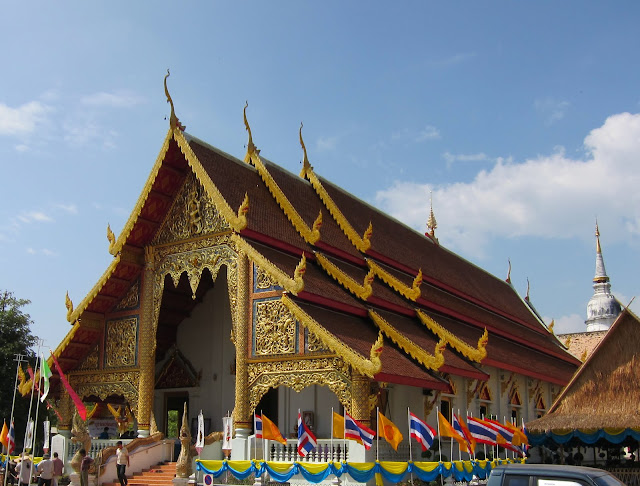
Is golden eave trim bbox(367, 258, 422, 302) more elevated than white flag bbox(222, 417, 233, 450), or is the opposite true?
golden eave trim bbox(367, 258, 422, 302)

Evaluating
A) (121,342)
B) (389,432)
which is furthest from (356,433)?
(121,342)

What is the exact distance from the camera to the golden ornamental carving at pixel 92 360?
58.1ft

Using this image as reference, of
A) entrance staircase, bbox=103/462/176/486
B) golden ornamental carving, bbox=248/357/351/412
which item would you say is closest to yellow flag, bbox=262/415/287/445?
golden ornamental carving, bbox=248/357/351/412

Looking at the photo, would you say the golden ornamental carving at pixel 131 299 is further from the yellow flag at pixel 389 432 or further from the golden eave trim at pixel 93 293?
the yellow flag at pixel 389 432

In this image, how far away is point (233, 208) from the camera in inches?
636

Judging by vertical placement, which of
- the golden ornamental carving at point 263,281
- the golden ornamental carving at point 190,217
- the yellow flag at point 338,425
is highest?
the golden ornamental carving at point 190,217

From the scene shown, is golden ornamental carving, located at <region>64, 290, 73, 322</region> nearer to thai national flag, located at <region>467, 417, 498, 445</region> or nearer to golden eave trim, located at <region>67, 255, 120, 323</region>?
golden eave trim, located at <region>67, 255, 120, 323</region>

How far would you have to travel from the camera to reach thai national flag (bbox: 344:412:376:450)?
12.5 m

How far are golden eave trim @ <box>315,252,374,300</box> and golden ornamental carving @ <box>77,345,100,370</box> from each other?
547cm

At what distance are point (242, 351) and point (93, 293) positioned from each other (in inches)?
166

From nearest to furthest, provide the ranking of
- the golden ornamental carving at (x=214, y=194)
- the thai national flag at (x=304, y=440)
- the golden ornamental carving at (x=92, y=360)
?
1. the thai national flag at (x=304, y=440)
2. the golden ornamental carving at (x=214, y=194)
3. the golden ornamental carving at (x=92, y=360)

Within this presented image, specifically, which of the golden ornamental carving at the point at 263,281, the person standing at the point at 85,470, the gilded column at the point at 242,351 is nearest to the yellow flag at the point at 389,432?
the gilded column at the point at 242,351

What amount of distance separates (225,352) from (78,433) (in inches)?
172

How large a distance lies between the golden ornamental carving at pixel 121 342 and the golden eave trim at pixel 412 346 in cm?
531
